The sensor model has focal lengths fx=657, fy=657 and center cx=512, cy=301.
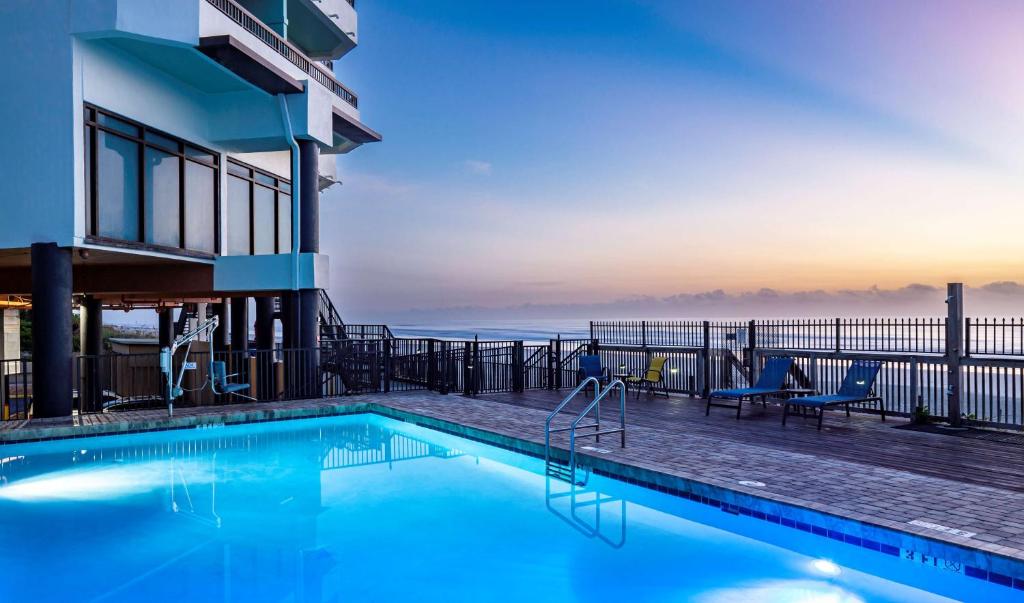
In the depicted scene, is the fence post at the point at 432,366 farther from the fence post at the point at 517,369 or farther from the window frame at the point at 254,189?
the window frame at the point at 254,189

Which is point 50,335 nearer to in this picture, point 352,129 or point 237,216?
point 237,216

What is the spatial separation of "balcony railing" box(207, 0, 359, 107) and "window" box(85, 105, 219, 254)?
251cm

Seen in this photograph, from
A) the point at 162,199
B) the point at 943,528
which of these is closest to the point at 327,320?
the point at 162,199

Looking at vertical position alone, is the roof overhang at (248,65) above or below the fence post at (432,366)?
above

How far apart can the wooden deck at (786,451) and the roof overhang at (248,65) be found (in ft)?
19.7

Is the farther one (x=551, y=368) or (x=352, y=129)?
(x=352, y=129)

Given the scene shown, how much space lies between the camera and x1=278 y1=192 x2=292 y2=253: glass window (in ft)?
52.4

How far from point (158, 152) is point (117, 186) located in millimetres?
1230

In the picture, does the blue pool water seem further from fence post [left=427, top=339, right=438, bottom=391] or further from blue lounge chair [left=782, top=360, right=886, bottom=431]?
fence post [left=427, top=339, right=438, bottom=391]

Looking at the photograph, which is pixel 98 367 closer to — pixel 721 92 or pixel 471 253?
pixel 721 92

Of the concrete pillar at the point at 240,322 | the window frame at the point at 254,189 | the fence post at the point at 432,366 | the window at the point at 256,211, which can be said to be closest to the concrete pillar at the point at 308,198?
the window frame at the point at 254,189

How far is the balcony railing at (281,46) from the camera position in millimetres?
11789

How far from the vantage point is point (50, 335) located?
32.4 feet

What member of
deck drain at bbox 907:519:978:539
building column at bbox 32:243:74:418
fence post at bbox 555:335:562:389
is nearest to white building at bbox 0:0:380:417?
building column at bbox 32:243:74:418
